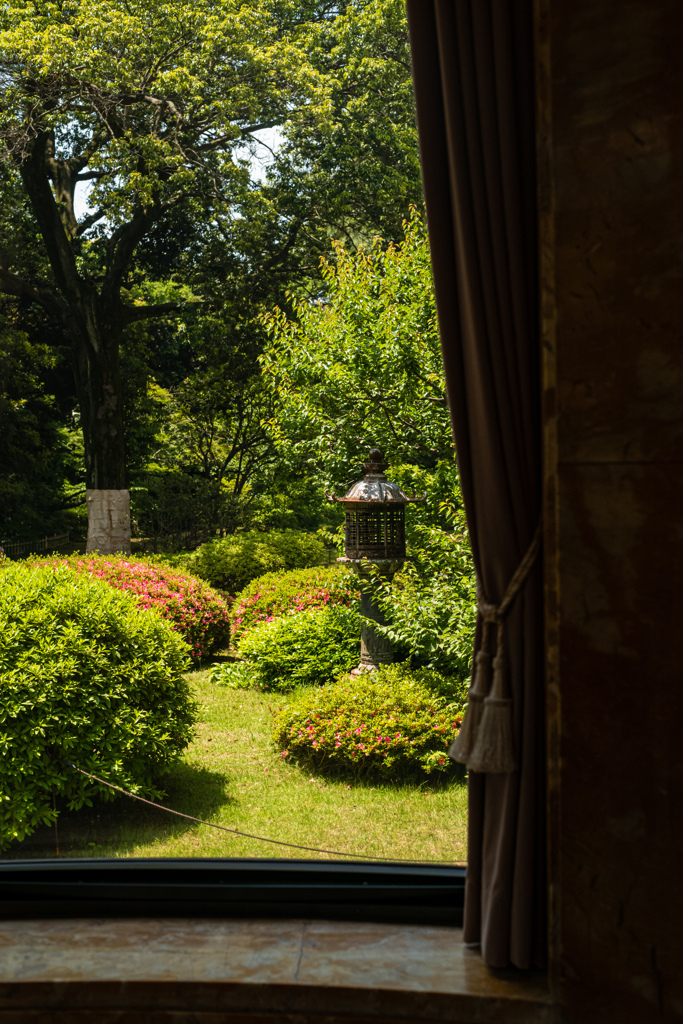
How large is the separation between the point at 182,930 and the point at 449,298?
3.60ft

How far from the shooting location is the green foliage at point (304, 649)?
4.21m

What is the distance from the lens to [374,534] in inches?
150

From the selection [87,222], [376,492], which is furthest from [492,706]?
[87,222]

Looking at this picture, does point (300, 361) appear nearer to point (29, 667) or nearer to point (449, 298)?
point (29, 667)

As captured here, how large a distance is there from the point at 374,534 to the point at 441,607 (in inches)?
24.6

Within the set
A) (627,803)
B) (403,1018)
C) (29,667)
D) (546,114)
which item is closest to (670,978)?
(627,803)

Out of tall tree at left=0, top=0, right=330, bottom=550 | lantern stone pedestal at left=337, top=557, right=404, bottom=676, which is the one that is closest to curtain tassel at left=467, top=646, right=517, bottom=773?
lantern stone pedestal at left=337, top=557, right=404, bottom=676

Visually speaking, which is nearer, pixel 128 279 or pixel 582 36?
pixel 582 36

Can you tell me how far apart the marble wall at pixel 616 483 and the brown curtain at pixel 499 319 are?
49 millimetres

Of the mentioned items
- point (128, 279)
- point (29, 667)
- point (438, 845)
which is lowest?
point (438, 845)

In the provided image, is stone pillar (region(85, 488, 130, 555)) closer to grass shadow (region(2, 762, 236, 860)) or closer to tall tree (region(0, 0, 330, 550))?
tall tree (region(0, 0, 330, 550))

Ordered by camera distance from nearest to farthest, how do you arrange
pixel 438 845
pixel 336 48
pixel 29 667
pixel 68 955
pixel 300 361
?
1. pixel 68 955
2. pixel 29 667
3. pixel 438 845
4. pixel 300 361
5. pixel 336 48

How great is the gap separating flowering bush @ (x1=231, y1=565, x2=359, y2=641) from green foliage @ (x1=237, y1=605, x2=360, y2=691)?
0.23 metres

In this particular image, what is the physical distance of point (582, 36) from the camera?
3.00 ft
